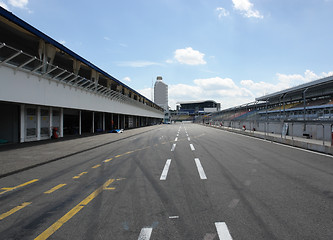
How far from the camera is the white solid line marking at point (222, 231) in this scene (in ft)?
8.42

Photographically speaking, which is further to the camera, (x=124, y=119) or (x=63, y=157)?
(x=124, y=119)

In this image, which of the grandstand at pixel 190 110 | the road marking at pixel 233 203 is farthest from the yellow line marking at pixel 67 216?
the grandstand at pixel 190 110

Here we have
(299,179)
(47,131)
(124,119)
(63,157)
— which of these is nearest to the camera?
(299,179)

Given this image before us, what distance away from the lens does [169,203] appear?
366 cm

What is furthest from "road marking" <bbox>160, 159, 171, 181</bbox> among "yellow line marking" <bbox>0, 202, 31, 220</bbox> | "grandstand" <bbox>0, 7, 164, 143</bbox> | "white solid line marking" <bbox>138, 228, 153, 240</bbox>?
"grandstand" <bbox>0, 7, 164, 143</bbox>

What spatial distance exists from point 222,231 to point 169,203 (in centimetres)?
121

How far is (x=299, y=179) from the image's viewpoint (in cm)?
508

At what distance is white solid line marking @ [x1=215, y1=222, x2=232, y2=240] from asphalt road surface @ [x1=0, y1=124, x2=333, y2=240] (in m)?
0.01

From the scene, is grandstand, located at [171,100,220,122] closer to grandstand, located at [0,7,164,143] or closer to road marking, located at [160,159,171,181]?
grandstand, located at [0,7,164,143]

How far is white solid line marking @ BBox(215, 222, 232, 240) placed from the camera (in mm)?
2566

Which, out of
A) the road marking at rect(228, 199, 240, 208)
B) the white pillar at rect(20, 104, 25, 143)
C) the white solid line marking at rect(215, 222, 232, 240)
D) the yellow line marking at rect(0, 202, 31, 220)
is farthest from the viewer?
the white pillar at rect(20, 104, 25, 143)

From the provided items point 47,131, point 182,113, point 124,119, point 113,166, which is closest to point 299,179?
point 113,166

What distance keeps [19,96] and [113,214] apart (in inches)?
437

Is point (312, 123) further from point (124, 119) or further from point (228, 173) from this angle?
point (124, 119)
